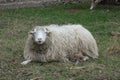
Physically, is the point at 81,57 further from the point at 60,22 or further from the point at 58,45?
the point at 60,22

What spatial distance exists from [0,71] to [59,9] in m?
9.17

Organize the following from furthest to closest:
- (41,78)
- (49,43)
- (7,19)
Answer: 1. (7,19)
2. (49,43)
3. (41,78)

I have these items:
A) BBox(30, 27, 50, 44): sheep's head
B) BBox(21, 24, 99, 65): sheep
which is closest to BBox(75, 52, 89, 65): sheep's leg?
BBox(21, 24, 99, 65): sheep

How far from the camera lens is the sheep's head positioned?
815 cm

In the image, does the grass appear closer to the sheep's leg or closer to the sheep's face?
the sheep's leg

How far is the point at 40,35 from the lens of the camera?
8203 millimetres

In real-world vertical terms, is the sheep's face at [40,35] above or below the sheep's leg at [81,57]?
above

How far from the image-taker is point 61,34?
28.4 ft

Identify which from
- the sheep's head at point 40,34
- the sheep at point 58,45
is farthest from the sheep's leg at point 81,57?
the sheep's head at point 40,34

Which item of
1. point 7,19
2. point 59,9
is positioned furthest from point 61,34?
point 59,9

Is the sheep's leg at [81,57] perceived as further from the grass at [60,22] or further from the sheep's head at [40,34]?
the sheep's head at [40,34]

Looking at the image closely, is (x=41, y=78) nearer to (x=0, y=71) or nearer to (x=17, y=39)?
(x=0, y=71)

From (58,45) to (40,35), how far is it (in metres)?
0.48

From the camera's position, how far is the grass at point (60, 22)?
7477 millimetres
